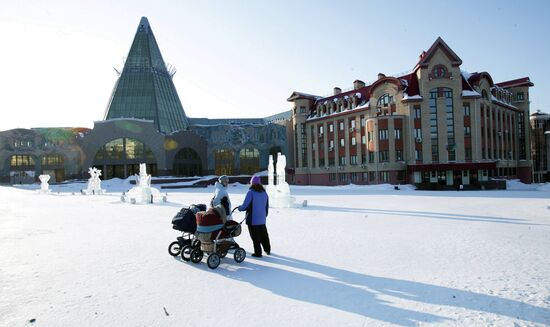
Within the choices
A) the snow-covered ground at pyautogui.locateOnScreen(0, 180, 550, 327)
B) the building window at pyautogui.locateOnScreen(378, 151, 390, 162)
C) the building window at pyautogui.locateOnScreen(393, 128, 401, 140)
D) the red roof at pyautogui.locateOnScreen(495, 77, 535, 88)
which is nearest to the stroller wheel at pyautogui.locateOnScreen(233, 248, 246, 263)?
the snow-covered ground at pyautogui.locateOnScreen(0, 180, 550, 327)

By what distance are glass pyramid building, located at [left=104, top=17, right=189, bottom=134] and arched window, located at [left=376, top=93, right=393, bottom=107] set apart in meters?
49.1

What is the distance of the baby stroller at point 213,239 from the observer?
8234 mm

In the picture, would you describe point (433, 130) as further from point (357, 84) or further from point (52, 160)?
point (52, 160)

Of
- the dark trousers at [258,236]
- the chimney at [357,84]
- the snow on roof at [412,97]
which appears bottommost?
the dark trousers at [258,236]

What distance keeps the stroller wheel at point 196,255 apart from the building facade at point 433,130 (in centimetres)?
4349

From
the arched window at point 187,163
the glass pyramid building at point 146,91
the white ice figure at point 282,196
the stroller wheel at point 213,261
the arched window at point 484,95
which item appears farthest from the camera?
the glass pyramid building at point 146,91

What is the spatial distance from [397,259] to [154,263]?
589 centimetres

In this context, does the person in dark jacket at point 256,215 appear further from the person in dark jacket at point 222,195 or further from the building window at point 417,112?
the building window at point 417,112

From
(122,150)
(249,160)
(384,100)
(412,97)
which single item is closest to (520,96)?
(412,97)

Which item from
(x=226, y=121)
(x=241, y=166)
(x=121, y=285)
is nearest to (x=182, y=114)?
(x=226, y=121)

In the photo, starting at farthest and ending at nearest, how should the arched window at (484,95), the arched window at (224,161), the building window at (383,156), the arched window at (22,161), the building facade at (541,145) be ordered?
the arched window at (224,161), the arched window at (22,161), the building facade at (541,145), the arched window at (484,95), the building window at (383,156)

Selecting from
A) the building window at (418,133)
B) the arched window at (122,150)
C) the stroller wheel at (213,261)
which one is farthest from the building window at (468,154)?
the arched window at (122,150)

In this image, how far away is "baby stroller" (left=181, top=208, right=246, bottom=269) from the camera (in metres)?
8.23

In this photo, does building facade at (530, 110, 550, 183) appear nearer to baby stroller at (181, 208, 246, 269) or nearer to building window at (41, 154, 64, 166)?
baby stroller at (181, 208, 246, 269)
